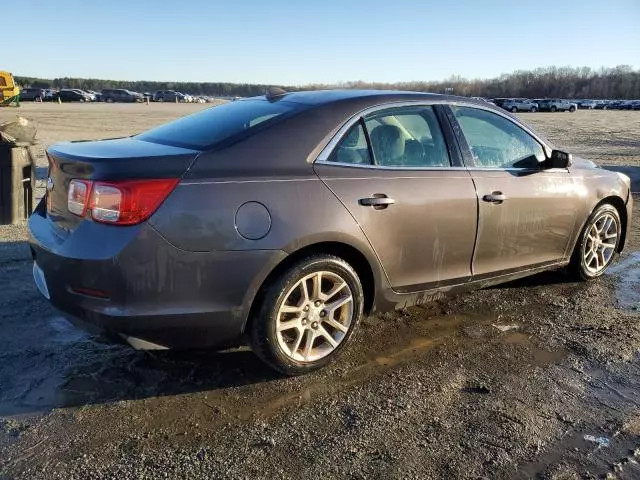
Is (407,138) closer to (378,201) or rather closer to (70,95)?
(378,201)

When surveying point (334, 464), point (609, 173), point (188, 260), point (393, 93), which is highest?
point (393, 93)

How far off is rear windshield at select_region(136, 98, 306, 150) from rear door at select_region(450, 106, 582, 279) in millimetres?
1353

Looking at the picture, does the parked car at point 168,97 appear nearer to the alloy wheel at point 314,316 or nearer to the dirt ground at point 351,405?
the dirt ground at point 351,405

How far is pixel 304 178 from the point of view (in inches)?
128

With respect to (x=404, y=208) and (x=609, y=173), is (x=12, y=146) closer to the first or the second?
(x=404, y=208)

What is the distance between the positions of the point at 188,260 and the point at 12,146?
459 centimetres

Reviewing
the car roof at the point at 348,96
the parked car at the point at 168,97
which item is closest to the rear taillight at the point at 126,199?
the car roof at the point at 348,96

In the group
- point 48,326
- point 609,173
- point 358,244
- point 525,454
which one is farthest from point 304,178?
point 609,173

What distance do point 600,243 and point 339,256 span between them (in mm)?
3087

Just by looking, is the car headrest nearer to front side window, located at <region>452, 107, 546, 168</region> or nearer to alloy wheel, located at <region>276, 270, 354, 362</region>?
alloy wheel, located at <region>276, 270, 354, 362</region>

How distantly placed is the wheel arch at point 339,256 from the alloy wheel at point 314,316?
13 cm

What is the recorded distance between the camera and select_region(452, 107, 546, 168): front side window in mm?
4195

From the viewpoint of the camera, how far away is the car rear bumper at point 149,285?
9.28 ft

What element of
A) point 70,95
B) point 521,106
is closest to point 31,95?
point 70,95
